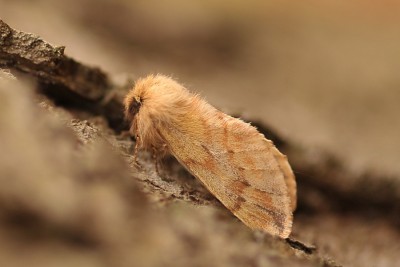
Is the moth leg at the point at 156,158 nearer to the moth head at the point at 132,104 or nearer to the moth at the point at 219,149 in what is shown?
the moth at the point at 219,149

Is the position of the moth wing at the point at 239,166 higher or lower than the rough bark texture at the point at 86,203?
higher

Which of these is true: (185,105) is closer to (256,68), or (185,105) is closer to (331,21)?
(256,68)

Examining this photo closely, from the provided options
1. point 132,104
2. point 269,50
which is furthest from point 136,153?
point 269,50

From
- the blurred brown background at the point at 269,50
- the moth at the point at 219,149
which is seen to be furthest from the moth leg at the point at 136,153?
the blurred brown background at the point at 269,50

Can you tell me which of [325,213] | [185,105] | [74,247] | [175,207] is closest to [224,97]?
[325,213]

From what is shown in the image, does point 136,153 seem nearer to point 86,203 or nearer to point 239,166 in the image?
point 239,166
